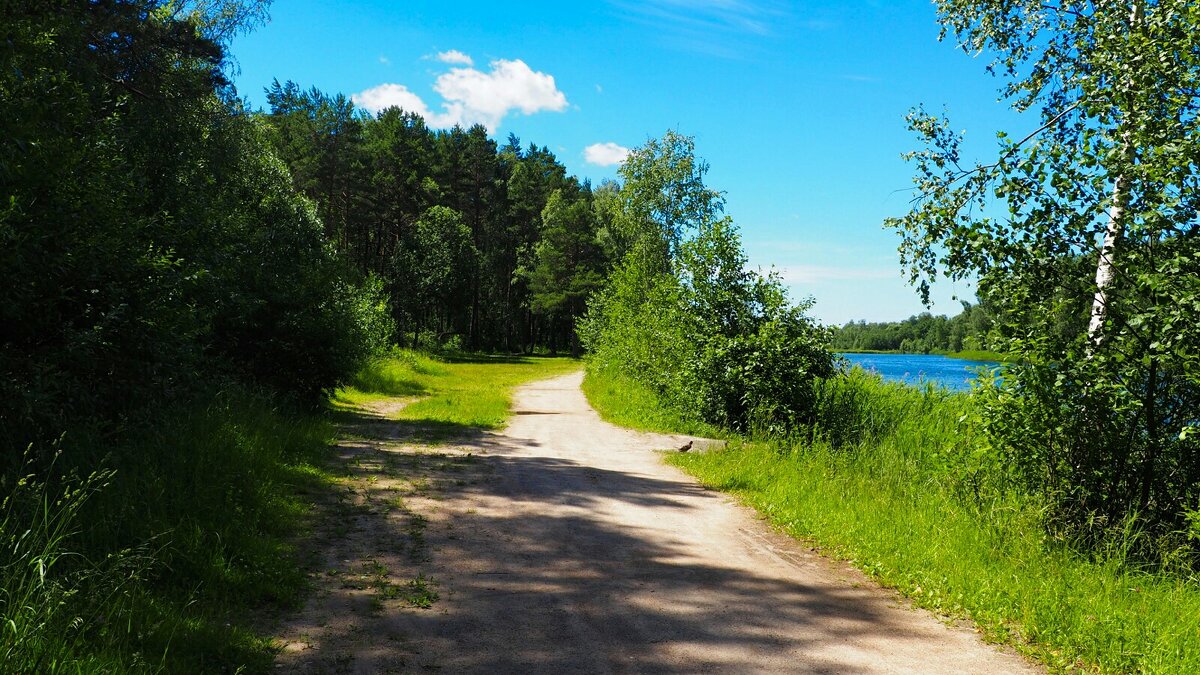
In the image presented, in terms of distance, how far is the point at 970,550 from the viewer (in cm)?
590

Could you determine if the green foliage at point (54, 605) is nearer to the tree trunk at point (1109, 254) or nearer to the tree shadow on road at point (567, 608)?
the tree shadow on road at point (567, 608)

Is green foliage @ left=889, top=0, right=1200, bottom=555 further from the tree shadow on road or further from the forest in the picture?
the tree shadow on road

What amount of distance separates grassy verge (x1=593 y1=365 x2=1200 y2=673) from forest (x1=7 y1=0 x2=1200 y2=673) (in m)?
0.05

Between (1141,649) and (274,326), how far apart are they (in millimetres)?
12706

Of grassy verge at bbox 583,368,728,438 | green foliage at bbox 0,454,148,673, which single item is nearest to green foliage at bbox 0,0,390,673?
green foliage at bbox 0,454,148,673

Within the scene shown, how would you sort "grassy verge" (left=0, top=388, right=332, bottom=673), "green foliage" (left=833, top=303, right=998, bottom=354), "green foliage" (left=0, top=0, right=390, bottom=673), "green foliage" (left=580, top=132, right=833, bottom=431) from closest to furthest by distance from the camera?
"grassy verge" (left=0, top=388, right=332, bottom=673) < "green foliage" (left=0, top=0, right=390, bottom=673) < "green foliage" (left=580, top=132, right=833, bottom=431) < "green foliage" (left=833, top=303, right=998, bottom=354)

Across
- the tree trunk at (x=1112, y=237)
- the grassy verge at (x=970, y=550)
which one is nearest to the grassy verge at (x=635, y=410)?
the grassy verge at (x=970, y=550)

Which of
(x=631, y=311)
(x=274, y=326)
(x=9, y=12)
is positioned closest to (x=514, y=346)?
(x=631, y=311)

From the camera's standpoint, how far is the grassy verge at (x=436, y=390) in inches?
633

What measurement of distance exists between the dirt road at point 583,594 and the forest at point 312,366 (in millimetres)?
475

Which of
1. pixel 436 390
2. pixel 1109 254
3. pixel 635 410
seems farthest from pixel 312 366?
pixel 1109 254

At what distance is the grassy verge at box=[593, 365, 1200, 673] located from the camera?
4406 mm

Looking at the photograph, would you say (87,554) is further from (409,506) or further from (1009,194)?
(1009,194)

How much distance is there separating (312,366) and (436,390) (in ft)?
35.6
